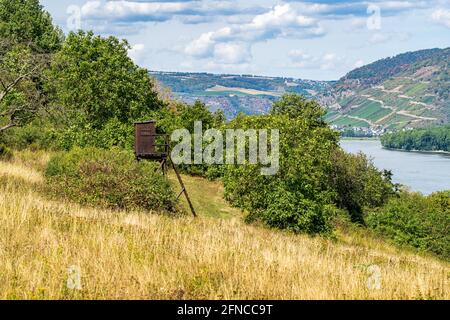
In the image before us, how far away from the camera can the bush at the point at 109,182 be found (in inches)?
886

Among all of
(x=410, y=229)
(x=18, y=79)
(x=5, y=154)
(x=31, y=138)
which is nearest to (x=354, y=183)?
(x=410, y=229)

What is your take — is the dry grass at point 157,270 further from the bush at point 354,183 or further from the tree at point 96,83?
the bush at point 354,183

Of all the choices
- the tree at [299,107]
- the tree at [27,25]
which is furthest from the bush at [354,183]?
the tree at [27,25]

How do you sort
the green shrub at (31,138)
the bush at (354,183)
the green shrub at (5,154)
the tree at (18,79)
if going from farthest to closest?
1. the bush at (354,183)
2. the green shrub at (31,138)
3. the green shrub at (5,154)
4. the tree at (18,79)

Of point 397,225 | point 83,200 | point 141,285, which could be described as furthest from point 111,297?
point 397,225

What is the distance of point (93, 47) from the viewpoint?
148 ft

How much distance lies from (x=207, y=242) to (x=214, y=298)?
3.57 metres

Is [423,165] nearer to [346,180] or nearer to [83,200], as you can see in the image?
[346,180]

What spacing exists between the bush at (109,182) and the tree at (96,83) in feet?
50.5

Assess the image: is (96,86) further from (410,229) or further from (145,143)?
(410,229)

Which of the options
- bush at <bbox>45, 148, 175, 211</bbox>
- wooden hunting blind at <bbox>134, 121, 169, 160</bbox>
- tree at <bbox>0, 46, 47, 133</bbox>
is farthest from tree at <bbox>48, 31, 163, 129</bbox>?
bush at <bbox>45, 148, 175, 211</bbox>

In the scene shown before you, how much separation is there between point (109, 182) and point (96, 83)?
2260 cm

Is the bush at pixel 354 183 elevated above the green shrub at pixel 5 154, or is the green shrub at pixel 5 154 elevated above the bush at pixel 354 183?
the green shrub at pixel 5 154

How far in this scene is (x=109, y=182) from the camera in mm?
23172
